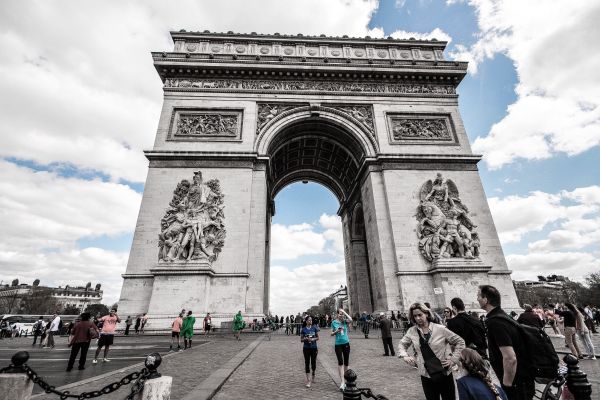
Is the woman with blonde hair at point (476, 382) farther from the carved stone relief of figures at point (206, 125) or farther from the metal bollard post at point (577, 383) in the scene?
the carved stone relief of figures at point (206, 125)

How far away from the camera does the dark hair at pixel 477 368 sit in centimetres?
223

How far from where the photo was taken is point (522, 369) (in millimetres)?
2650

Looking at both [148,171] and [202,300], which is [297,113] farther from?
[202,300]

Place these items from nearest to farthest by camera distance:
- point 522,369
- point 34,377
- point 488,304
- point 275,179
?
point 522,369, point 488,304, point 34,377, point 275,179

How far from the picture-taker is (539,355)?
2578 mm

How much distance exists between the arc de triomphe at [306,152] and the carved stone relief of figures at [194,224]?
63mm

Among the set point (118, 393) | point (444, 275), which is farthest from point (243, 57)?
point (118, 393)

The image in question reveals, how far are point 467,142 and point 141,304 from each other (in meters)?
21.4

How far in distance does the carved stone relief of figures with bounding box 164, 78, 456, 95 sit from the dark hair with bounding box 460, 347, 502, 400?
66.6 ft

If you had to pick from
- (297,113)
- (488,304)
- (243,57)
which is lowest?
(488,304)

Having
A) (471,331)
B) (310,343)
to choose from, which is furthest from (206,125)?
(471,331)

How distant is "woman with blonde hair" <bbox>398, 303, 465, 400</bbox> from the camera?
299 cm

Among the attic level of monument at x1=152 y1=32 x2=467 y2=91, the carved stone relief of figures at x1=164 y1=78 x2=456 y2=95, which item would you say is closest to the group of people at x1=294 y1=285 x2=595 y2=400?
the carved stone relief of figures at x1=164 y1=78 x2=456 y2=95

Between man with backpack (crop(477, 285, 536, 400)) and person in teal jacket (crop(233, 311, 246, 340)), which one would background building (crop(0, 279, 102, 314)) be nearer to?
person in teal jacket (crop(233, 311, 246, 340))
